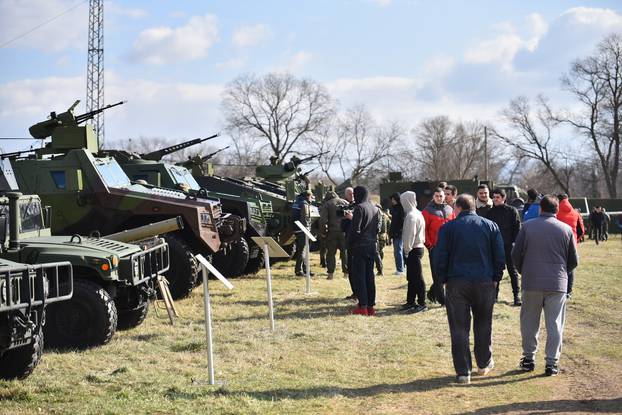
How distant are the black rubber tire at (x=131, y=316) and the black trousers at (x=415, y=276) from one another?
3468mm

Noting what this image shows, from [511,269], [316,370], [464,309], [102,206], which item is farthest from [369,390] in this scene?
[102,206]

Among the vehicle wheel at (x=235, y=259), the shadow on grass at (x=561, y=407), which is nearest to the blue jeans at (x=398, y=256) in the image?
the vehicle wheel at (x=235, y=259)

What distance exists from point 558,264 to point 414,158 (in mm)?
52141

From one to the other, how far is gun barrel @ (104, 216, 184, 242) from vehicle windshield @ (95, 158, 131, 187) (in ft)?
5.41

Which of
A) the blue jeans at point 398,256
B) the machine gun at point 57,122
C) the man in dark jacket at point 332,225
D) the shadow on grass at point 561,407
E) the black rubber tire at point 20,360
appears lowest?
the shadow on grass at point 561,407

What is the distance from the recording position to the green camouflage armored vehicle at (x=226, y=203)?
49.8ft

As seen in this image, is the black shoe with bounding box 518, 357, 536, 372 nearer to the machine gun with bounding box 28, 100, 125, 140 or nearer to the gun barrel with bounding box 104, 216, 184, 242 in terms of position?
the gun barrel with bounding box 104, 216, 184, 242

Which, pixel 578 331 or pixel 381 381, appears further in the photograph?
pixel 578 331

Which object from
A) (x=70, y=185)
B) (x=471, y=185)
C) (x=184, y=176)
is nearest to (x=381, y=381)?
(x=70, y=185)

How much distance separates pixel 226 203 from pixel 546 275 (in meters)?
9.73

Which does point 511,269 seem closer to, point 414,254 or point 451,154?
point 414,254

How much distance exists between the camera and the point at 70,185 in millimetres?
11961

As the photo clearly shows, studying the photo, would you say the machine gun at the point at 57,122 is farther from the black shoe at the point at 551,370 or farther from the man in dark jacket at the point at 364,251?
the black shoe at the point at 551,370

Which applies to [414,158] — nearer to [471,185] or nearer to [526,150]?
[526,150]
